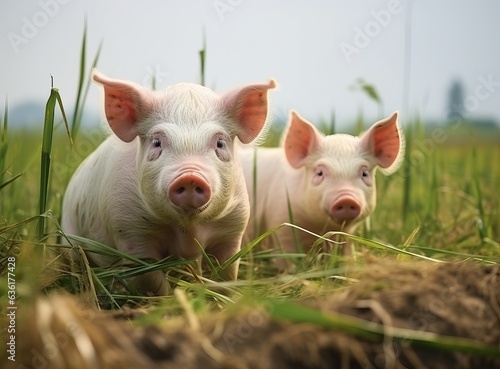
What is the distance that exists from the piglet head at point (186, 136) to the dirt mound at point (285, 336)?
1.09 meters

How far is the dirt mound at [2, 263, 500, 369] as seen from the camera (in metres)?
1.75

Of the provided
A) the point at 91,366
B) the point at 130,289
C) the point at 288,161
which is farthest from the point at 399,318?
the point at 288,161

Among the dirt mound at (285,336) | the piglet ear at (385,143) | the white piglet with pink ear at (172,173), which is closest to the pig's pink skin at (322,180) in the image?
the piglet ear at (385,143)

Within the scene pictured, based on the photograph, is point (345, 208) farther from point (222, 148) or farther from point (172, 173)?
point (172, 173)

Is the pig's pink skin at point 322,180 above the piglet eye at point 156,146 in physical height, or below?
below

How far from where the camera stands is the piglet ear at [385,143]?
185 inches

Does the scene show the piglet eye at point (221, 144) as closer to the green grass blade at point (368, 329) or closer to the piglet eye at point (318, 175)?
the piglet eye at point (318, 175)

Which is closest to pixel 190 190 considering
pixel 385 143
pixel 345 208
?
pixel 345 208

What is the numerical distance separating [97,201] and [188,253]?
65 centimetres

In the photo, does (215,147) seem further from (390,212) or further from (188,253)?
(390,212)

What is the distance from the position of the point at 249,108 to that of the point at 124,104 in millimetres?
643

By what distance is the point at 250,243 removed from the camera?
10.9 feet

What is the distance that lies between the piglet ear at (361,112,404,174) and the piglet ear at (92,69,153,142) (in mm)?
1781

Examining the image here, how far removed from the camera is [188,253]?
145 inches
